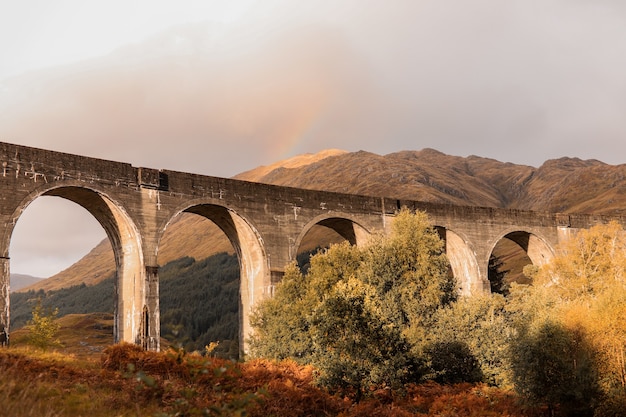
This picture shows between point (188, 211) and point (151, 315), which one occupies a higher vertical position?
point (188, 211)

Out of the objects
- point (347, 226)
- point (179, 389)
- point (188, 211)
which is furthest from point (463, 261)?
point (179, 389)

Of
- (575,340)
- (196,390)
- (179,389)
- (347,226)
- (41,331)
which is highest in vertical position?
(347,226)

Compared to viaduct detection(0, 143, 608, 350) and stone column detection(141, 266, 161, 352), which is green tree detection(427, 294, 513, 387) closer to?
viaduct detection(0, 143, 608, 350)

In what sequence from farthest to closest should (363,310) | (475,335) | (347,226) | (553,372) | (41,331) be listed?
(347,226) < (41,331) < (475,335) < (553,372) < (363,310)

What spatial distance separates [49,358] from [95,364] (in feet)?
4.46

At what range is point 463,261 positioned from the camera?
4341 centimetres

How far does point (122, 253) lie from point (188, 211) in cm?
434

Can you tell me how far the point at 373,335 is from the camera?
877 inches

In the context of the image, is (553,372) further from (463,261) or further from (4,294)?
(4,294)

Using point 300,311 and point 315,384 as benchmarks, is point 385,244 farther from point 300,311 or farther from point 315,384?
point 315,384

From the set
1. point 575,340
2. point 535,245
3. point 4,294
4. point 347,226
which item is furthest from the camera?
Answer: point 535,245

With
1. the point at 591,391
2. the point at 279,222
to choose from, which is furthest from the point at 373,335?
the point at 279,222

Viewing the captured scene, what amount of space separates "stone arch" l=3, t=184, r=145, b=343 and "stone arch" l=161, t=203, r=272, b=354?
13.1ft

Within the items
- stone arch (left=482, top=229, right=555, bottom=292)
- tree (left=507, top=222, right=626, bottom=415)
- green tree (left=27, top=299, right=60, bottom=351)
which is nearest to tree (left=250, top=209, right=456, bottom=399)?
tree (left=507, top=222, right=626, bottom=415)
